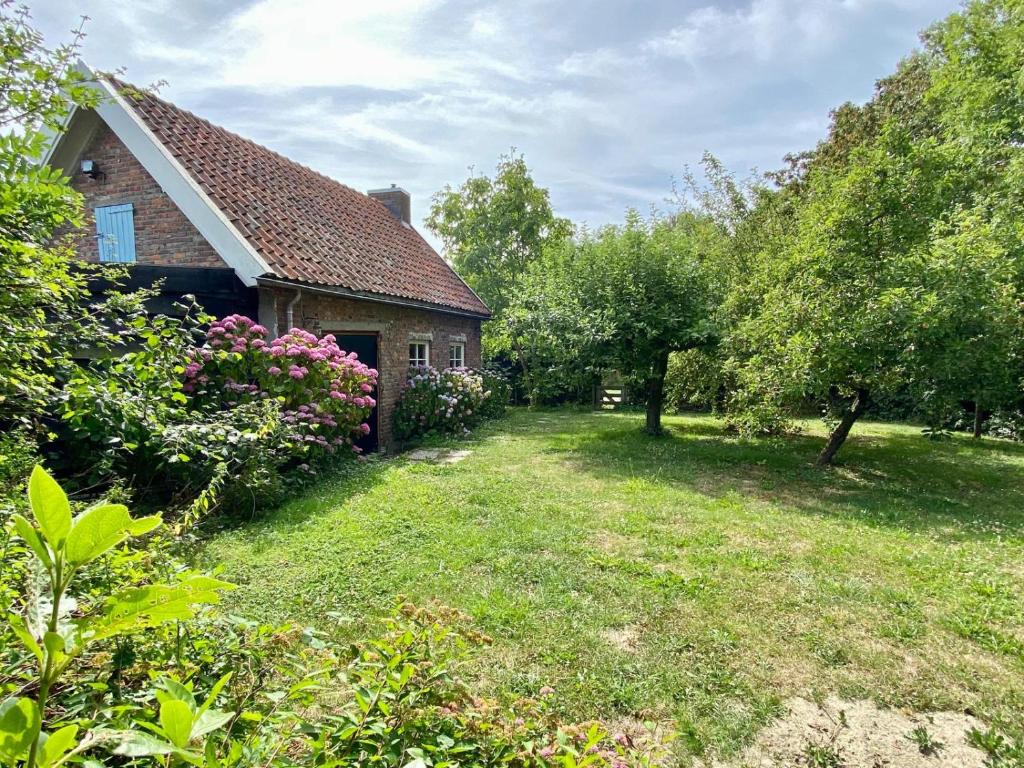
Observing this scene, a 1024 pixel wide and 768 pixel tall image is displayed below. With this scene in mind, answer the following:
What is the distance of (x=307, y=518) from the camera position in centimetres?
543

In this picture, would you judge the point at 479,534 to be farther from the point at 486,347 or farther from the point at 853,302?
the point at 486,347

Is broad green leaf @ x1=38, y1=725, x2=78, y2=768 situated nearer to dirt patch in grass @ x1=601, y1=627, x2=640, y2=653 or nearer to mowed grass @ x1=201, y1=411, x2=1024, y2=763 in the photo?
mowed grass @ x1=201, y1=411, x2=1024, y2=763

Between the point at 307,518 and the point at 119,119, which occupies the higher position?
the point at 119,119

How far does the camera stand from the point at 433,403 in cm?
1094

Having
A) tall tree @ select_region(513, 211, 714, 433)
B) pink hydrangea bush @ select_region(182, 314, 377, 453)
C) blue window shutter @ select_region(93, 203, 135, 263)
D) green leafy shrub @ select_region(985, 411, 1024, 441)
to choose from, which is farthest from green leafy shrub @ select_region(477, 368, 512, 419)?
green leafy shrub @ select_region(985, 411, 1024, 441)

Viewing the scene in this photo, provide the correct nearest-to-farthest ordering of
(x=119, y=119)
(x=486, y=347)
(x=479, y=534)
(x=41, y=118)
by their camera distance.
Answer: (x=41, y=118) < (x=479, y=534) < (x=119, y=119) < (x=486, y=347)

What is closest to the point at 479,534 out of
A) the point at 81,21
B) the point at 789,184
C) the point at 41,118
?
the point at 41,118

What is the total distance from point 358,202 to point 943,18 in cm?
1701

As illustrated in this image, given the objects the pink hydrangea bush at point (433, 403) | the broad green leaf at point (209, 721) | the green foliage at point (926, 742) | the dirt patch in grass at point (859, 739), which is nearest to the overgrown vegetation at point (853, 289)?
the pink hydrangea bush at point (433, 403)

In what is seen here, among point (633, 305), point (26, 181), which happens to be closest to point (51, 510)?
point (26, 181)

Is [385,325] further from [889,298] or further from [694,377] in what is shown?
[889,298]

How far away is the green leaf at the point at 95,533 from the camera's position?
0.65 metres

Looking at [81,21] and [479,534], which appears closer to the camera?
[81,21]

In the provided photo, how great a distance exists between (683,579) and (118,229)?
32.5ft
